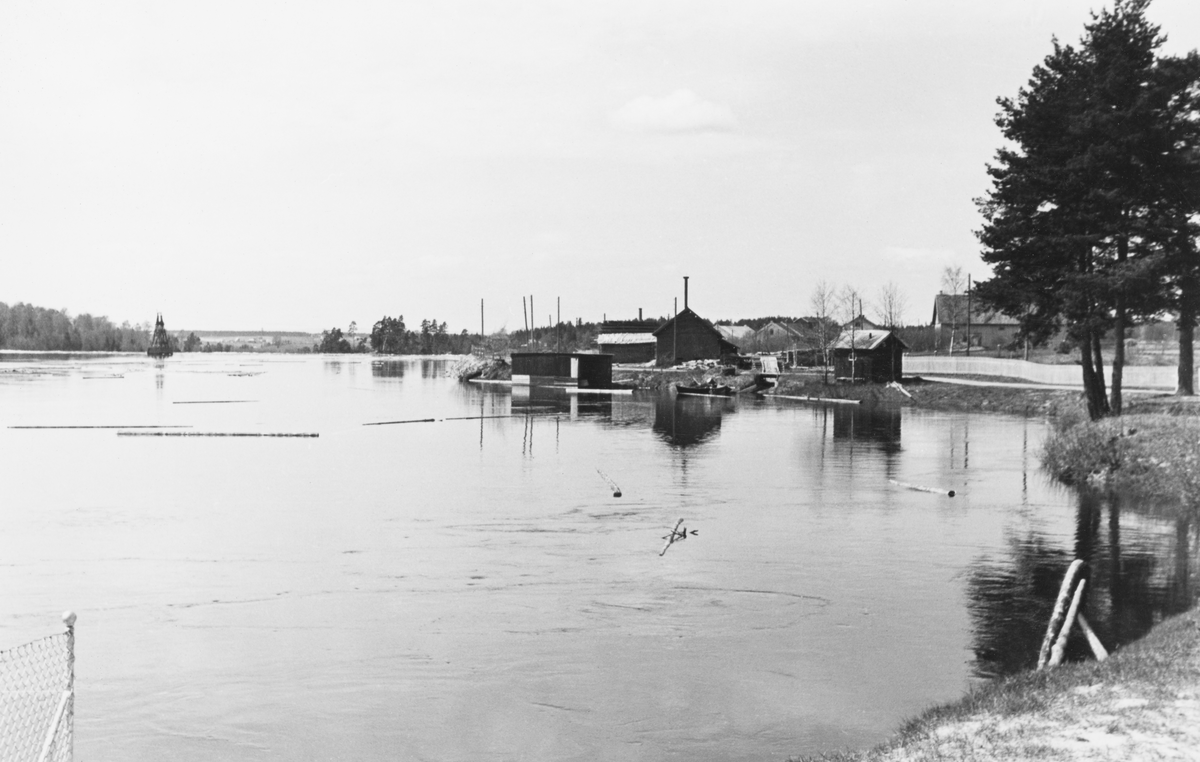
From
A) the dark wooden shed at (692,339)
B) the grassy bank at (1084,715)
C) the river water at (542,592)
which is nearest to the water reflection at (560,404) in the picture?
the dark wooden shed at (692,339)

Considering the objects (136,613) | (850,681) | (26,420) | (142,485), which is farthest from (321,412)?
(850,681)

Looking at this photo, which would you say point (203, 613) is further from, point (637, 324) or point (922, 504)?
point (637, 324)

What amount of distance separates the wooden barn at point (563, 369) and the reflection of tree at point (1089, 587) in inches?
2804

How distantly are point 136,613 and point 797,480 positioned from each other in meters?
21.8

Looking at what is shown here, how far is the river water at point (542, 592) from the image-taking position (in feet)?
44.0

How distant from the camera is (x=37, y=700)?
13.9 metres

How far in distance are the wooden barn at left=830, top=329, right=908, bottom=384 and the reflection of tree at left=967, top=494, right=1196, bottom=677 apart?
5059 centimetres

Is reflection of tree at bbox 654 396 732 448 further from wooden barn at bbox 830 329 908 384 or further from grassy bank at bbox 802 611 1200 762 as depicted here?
grassy bank at bbox 802 611 1200 762

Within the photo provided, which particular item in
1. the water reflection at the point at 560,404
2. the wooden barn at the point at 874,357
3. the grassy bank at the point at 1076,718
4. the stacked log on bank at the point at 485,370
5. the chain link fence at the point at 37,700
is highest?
the wooden barn at the point at 874,357

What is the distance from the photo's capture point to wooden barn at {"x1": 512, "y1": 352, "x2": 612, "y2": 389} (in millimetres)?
96875

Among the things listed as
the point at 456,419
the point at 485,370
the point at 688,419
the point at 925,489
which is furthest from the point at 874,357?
the point at 485,370

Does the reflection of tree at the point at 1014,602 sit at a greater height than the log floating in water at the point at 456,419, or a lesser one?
lesser

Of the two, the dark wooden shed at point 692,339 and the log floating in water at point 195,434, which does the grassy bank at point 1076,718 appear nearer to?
the log floating in water at point 195,434

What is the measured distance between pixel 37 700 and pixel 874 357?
68421 millimetres
